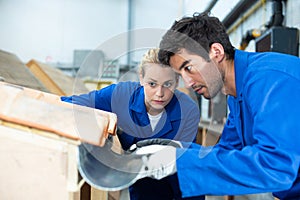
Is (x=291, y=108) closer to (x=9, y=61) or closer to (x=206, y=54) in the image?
(x=206, y=54)

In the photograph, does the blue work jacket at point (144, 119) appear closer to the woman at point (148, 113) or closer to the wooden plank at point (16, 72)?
the woman at point (148, 113)

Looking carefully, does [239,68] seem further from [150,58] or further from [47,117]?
[47,117]

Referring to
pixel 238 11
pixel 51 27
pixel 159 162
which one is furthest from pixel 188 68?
pixel 51 27

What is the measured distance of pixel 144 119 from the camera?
1.46 metres

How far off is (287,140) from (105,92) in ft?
2.82

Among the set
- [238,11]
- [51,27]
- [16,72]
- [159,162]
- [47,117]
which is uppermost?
[238,11]

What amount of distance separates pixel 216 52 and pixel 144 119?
0.54 metres

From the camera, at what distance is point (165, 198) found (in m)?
1.49

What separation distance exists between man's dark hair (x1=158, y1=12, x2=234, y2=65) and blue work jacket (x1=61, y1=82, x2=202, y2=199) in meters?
0.39

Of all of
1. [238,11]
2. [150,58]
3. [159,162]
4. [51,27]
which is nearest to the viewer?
[159,162]

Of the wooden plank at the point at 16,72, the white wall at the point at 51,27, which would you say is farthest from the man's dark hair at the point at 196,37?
the white wall at the point at 51,27

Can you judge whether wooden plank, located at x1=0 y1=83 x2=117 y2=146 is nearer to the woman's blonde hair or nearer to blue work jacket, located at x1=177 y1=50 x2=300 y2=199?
blue work jacket, located at x1=177 y1=50 x2=300 y2=199

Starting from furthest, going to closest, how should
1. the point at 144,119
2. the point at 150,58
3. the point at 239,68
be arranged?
the point at 144,119, the point at 150,58, the point at 239,68

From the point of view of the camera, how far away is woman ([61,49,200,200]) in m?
1.40
